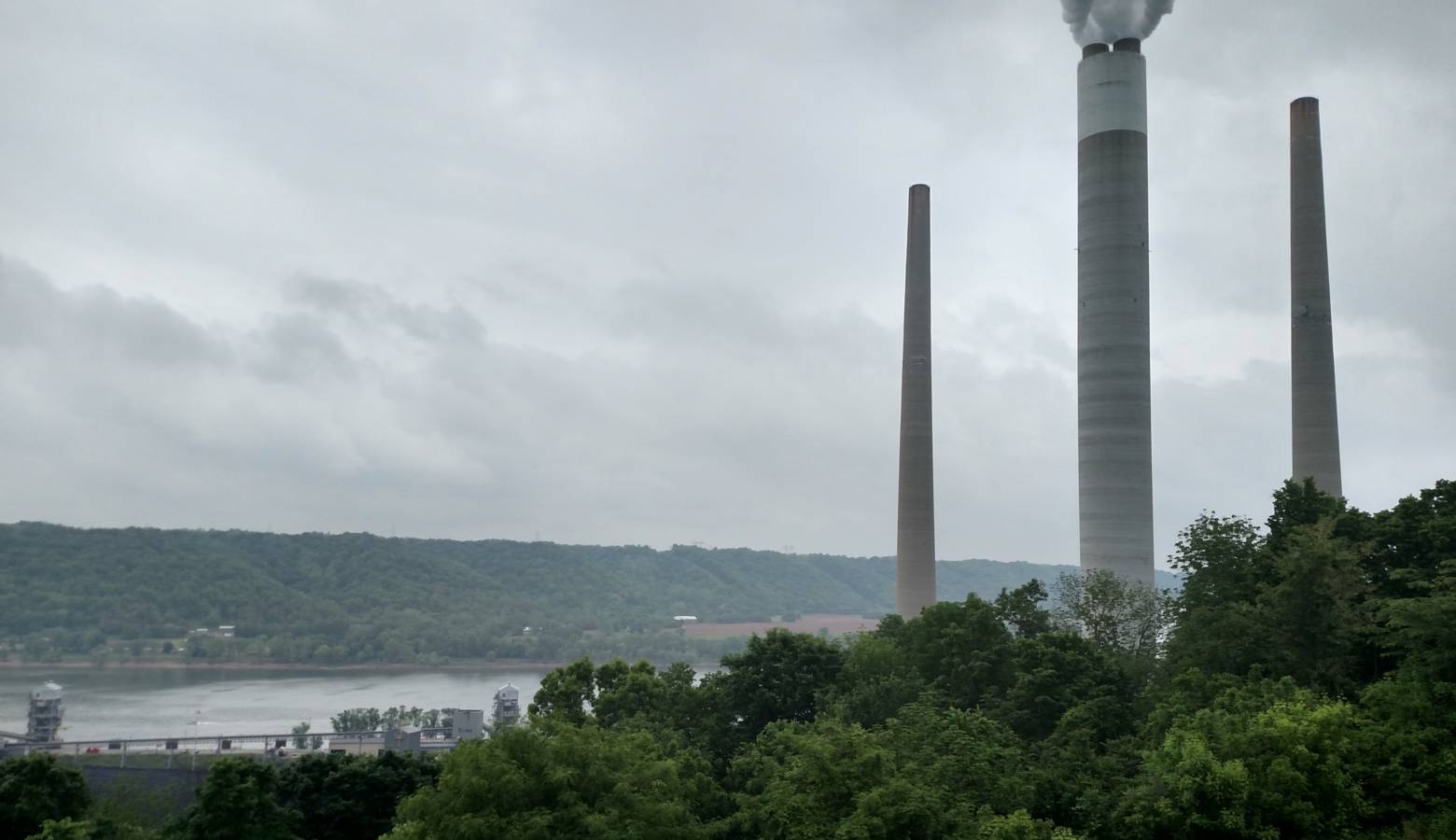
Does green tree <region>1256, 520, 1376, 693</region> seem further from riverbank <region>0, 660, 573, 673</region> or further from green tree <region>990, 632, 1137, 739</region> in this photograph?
riverbank <region>0, 660, 573, 673</region>

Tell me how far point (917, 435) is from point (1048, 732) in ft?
113

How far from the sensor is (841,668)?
4550 centimetres

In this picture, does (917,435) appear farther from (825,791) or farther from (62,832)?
(62,832)

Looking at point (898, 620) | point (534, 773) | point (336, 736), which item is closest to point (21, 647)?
point (336, 736)

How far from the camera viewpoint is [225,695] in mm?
151375

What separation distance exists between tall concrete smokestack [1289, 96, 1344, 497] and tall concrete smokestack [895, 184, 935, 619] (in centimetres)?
2114

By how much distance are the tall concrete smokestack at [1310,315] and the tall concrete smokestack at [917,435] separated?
2114 centimetres

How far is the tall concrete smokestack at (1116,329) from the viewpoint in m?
57.1

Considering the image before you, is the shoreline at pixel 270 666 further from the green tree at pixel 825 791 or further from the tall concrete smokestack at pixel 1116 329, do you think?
the green tree at pixel 825 791

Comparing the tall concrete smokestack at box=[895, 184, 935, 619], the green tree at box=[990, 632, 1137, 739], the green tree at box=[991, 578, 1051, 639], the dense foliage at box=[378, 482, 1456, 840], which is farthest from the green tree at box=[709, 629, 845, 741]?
the tall concrete smokestack at box=[895, 184, 935, 619]

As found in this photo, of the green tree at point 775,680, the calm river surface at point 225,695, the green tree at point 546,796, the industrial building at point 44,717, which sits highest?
the green tree at point 775,680

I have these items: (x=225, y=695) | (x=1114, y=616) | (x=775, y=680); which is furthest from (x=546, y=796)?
(x=225, y=695)

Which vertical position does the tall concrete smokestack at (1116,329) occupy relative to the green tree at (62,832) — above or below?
above

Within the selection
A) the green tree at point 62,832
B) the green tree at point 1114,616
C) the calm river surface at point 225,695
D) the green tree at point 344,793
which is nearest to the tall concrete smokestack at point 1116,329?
the green tree at point 1114,616
